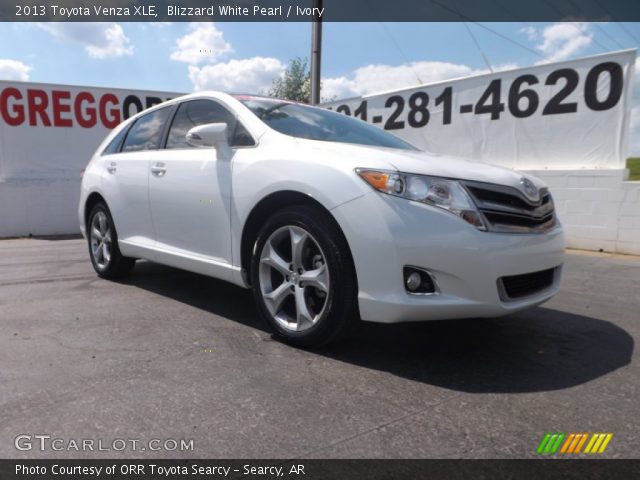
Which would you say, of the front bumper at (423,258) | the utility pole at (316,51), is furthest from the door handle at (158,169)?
the utility pole at (316,51)

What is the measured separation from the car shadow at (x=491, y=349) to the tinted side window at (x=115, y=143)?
6.08 ft

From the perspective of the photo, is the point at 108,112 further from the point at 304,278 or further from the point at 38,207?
the point at 304,278

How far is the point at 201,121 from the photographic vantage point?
12.2ft

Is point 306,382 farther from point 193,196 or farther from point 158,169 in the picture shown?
point 158,169

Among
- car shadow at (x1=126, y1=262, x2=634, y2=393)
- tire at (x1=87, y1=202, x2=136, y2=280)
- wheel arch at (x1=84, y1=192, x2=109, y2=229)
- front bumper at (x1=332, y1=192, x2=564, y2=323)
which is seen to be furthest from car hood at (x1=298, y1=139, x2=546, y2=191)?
wheel arch at (x1=84, y1=192, x2=109, y2=229)

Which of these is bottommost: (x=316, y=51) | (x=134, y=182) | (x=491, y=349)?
(x=491, y=349)

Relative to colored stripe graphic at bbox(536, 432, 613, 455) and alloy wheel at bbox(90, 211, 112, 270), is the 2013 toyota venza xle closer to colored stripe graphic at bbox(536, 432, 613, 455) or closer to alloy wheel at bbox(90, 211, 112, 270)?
colored stripe graphic at bbox(536, 432, 613, 455)

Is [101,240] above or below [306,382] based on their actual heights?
above

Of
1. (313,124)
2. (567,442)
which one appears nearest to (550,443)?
(567,442)

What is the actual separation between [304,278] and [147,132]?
7.81ft

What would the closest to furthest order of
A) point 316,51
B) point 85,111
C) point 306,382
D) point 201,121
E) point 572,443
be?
1. point 572,443
2. point 306,382
3. point 201,121
4. point 85,111
5. point 316,51

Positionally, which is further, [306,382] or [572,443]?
[306,382]

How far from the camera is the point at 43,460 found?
1.77 metres

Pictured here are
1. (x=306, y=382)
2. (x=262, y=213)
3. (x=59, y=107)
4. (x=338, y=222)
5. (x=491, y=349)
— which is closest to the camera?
(x=306, y=382)
